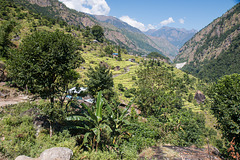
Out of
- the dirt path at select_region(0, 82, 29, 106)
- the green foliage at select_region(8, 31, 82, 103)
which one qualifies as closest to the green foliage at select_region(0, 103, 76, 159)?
the green foliage at select_region(8, 31, 82, 103)

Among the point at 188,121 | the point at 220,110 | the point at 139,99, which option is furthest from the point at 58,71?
the point at 139,99

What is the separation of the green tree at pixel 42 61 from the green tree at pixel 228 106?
17.2 m

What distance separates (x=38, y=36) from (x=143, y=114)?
24.9 meters

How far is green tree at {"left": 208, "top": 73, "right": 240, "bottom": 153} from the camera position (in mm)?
14289

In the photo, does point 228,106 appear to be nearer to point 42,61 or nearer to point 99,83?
point 99,83

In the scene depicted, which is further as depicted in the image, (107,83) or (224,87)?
(107,83)

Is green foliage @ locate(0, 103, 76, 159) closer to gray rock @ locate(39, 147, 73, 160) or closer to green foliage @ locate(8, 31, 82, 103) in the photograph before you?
gray rock @ locate(39, 147, 73, 160)

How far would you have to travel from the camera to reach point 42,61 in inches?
405

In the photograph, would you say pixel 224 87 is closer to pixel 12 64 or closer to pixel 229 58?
pixel 12 64

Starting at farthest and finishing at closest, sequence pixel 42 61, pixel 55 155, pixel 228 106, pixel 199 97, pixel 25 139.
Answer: pixel 199 97, pixel 228 106, pixel 25 139, pixel 42 61, pixel 55 155

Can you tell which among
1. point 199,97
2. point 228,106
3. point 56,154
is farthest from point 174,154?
point 199,97

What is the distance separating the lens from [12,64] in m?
10.3

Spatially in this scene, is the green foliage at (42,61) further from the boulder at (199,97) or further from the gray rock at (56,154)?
the boulder at (199,97)

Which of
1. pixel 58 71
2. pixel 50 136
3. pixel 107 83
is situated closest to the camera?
pixel 58 71
